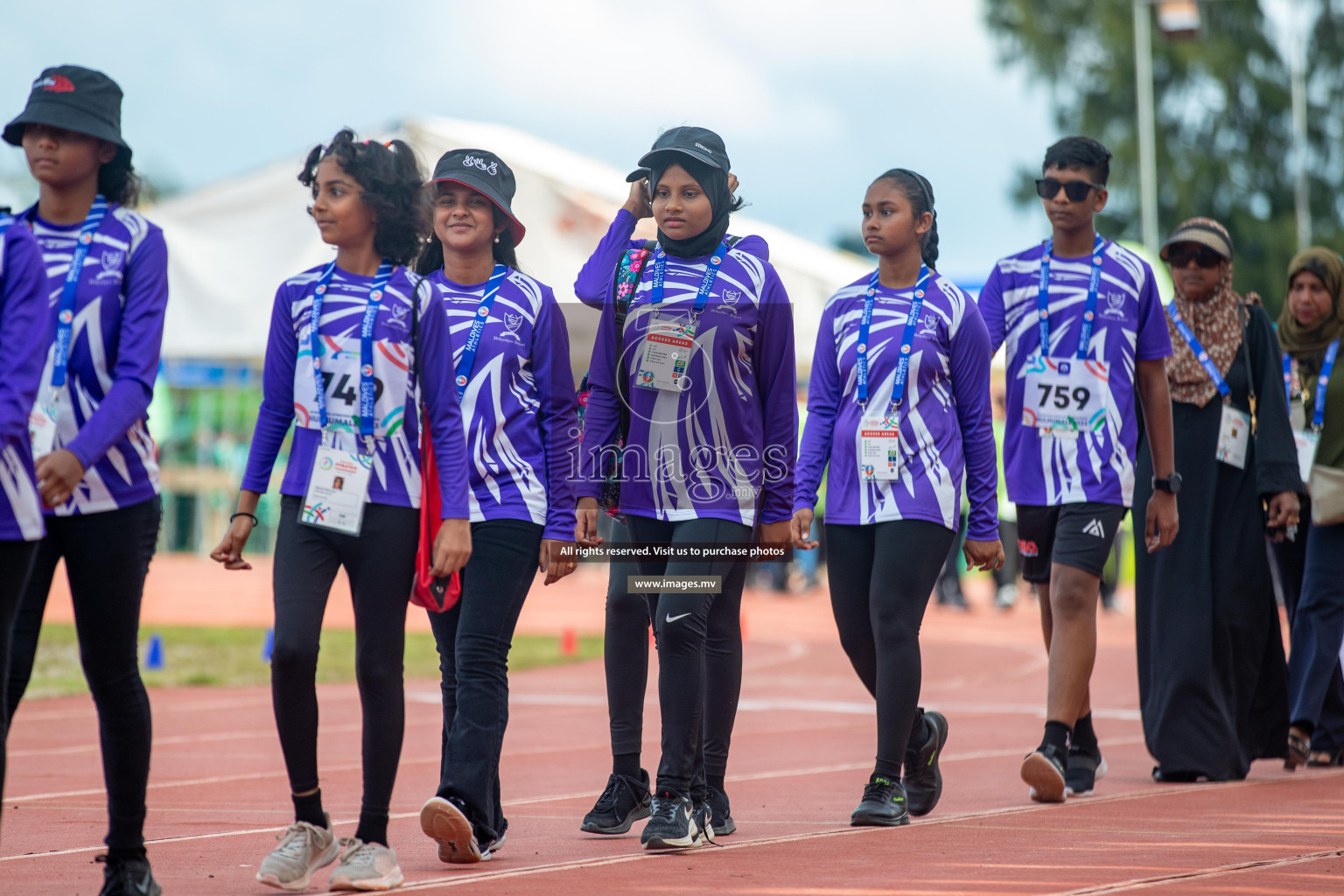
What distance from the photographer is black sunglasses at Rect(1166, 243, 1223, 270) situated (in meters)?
7.75

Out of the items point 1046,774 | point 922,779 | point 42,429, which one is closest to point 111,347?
point 42,429

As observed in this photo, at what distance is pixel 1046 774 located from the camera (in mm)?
6656

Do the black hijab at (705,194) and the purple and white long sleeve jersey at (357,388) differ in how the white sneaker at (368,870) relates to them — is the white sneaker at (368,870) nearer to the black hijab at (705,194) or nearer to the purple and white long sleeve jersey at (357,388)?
the purple and white long sleeve jersey at (357,388)

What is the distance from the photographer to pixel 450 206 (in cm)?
574

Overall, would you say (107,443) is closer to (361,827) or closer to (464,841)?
(361,827)

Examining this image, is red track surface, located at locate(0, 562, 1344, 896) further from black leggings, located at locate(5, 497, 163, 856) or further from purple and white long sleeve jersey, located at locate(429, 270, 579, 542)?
purple and white long sleeve jersey, located at locate(429, 270, 579, 542)

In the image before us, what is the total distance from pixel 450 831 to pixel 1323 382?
5.42 m

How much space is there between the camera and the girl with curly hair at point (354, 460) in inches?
193

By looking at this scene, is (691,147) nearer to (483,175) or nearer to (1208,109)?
(483,175)

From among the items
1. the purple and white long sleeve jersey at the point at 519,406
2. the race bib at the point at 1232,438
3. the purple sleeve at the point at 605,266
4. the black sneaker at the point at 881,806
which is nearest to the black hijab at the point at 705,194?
the purple sleeve at the point at 605,266

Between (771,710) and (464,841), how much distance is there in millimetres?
6283

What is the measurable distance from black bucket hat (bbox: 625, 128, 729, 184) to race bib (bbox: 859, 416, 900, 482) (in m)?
1.14

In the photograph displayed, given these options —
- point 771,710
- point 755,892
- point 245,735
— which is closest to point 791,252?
point 771,710

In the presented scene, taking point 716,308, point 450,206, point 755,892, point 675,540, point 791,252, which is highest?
point 791,252
